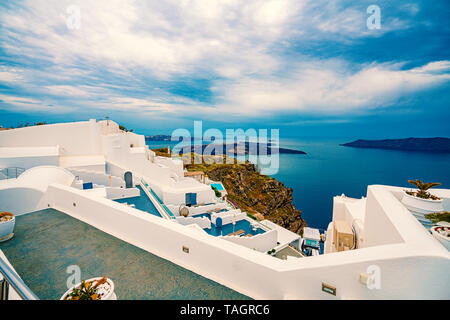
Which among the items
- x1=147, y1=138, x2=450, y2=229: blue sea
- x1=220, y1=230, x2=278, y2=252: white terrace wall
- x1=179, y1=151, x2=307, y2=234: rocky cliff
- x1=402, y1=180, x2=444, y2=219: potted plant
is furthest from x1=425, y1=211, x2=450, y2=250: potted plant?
x1=147, y1=138, x2=450, y2=229: blue sea

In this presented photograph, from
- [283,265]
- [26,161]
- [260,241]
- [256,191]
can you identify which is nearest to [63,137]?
[26,161]

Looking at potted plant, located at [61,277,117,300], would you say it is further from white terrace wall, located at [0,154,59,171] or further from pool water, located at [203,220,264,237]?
white terrace wall, located at [0,154,59,171]

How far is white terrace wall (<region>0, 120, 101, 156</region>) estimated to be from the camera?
44.2 ft

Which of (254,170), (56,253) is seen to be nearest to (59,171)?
(56,253)

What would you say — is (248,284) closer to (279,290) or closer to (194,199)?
(279,290)

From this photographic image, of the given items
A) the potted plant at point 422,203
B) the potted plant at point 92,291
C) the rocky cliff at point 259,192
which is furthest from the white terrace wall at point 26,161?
the rocky cliff at point 259,192

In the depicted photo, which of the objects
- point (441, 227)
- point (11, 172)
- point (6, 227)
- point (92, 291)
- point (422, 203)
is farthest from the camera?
point (11, 172)

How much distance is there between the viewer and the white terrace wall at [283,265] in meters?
2.06

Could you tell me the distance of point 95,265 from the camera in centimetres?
348

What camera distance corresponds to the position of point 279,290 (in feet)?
8.96

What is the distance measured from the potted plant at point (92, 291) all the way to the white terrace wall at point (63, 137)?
16.3 metres

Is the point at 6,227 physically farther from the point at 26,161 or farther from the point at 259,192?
the point at 259,192

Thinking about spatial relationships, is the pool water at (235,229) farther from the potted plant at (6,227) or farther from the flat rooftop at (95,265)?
the potted plant at (6,227)

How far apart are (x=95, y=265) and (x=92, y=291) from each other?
136 centimetres
